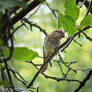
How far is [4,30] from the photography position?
1.59 feet

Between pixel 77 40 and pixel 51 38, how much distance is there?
4.5 inches

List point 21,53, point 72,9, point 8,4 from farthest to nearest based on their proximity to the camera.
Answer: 1. point 72,9
2. point 21,53
3. point 8,4

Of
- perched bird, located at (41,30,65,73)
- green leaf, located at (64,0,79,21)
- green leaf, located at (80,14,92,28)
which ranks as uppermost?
green leaf, located at (64,0,79,21)

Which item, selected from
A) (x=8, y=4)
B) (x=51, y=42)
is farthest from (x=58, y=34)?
(x=8, y=4)

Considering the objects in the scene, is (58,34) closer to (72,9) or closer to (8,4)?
(72,9)

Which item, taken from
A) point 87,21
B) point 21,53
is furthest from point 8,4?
point 87,21

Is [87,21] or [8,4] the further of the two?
[87,21]

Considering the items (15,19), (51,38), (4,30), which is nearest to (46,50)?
(51,38)

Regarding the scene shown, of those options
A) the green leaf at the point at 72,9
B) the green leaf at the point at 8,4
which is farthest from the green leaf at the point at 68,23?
the green leaf at the point at 8,4

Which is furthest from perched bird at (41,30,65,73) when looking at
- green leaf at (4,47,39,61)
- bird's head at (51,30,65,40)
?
green leaf at (4,47,39,61)

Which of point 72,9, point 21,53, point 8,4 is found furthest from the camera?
point 72,9

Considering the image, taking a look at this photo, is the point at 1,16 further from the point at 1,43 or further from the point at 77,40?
the point at 77,40

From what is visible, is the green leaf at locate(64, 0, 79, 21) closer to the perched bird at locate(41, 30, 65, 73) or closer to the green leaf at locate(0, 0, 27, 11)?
the perched bird at locate(41, 30, 65, 73)

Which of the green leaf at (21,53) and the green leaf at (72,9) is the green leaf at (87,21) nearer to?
the green leaf at (72,9)
